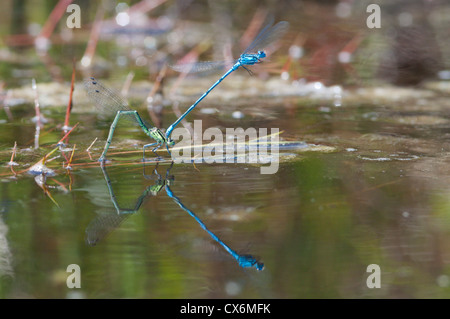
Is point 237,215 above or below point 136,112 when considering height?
below

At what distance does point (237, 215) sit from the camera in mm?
2709

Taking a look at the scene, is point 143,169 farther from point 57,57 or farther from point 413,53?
point 413,53

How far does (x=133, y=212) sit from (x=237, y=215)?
453mm

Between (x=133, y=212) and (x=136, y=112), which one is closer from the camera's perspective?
(x=133, y=212)

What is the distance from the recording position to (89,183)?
314 cm

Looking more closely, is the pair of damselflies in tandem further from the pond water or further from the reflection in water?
the reflection in water

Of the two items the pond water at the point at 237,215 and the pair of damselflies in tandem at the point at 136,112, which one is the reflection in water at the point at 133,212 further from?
the pair of damselflies in tandem at the point at 136,112

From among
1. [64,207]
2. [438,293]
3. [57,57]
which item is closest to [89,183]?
[64,207]

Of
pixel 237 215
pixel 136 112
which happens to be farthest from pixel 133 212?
pixel 136 112

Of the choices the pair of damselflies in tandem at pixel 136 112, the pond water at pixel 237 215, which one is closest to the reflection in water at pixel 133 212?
the pond water at pixel 237 215

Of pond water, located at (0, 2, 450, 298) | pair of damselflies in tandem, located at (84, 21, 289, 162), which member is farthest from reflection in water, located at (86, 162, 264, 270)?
pair of damselflies in tandem, located at (84, 21, 289, 162)

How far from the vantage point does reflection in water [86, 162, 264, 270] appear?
2.31 m

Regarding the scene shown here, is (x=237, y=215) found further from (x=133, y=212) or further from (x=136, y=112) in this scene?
(x=136, y=112)

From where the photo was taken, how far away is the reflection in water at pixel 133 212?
91.1 inches
